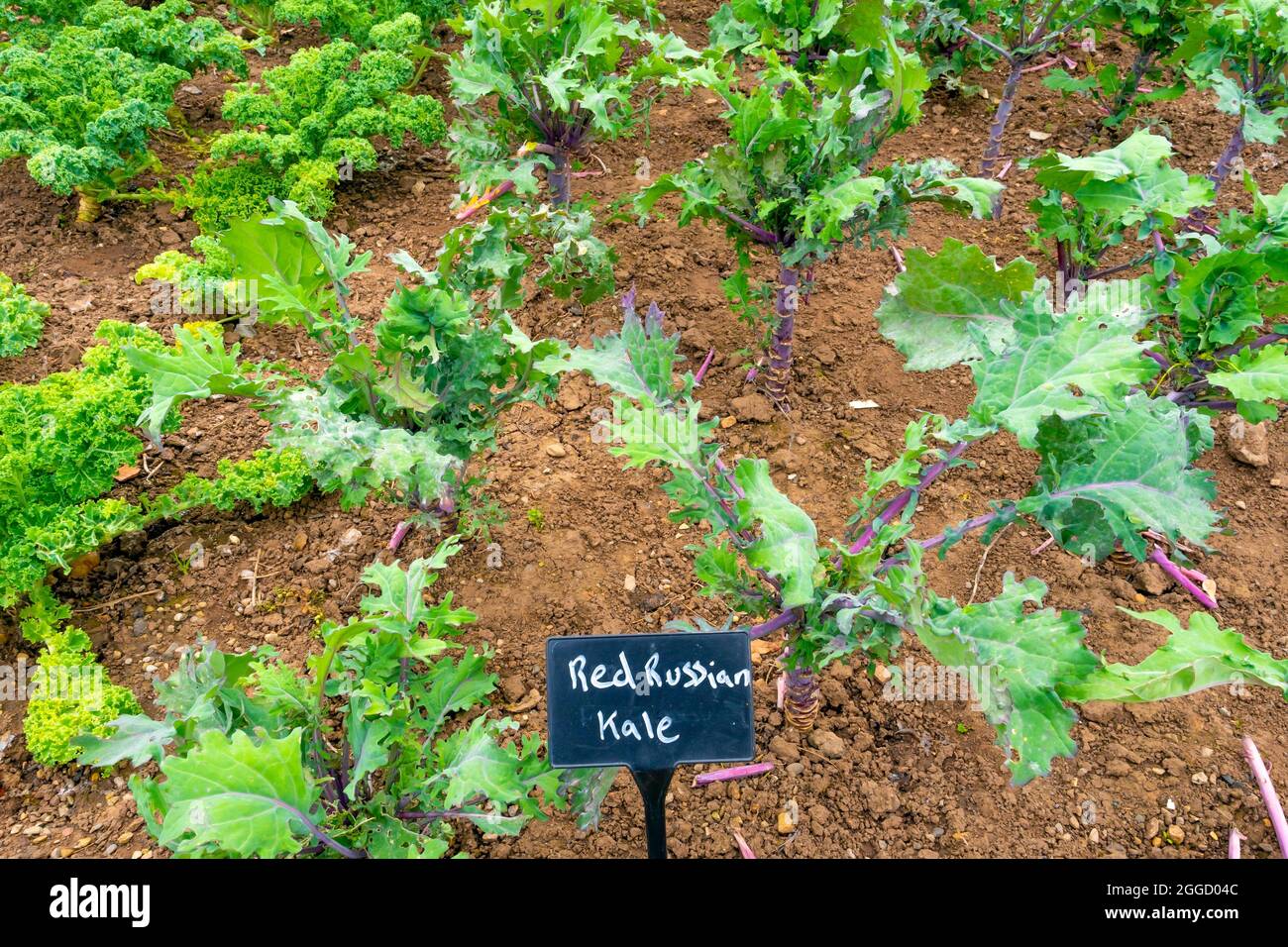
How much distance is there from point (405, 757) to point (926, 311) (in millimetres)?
2192

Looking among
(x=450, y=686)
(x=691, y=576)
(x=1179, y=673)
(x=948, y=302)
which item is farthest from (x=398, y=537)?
(x=1179, y=673)

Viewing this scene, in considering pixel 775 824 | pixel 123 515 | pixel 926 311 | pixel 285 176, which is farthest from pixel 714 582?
pixel 285 176

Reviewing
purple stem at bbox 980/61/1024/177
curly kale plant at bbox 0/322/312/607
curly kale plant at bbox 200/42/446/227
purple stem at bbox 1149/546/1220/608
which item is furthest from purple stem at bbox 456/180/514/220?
purple stem at bbox 1149/546/1220/608

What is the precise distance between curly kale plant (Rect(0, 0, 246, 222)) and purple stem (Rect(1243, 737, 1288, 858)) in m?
5.23

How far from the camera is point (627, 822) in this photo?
2.79m

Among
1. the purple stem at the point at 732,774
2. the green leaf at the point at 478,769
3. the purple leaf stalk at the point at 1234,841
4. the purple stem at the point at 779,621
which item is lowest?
the purple leaf stalk at the point at 1234,841

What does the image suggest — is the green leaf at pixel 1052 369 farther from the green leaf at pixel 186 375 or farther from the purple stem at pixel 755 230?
the green leaf at pixel 186 375

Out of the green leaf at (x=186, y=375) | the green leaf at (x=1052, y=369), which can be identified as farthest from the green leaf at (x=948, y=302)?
the green leaf at (x=186, y=375)

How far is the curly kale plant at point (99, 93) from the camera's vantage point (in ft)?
13.9

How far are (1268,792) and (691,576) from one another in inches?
75.3

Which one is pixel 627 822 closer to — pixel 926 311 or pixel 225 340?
pixel 926 311

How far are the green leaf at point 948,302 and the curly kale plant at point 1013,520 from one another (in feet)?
1.37

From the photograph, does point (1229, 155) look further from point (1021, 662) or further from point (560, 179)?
point (1021, 662)

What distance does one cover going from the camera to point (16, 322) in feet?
12.2
